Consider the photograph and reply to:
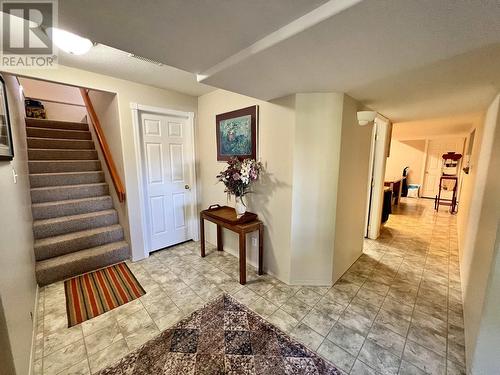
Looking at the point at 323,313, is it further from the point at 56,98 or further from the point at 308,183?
the point at 56,98

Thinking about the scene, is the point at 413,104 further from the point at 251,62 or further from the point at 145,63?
the point at 145,63

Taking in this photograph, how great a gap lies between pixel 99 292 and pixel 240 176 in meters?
1.98

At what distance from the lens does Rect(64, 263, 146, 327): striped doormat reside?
6.30 feet

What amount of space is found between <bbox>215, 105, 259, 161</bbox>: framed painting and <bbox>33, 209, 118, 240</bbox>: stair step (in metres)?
1.88

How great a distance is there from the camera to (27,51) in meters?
1.73

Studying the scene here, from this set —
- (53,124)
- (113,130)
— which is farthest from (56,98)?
(113,130)

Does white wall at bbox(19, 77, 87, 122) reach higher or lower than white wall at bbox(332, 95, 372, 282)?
higher

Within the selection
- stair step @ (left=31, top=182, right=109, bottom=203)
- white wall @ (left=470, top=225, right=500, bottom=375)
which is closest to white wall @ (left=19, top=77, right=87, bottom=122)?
stair step @ (left=31, top=182, right=109, bottom=203)

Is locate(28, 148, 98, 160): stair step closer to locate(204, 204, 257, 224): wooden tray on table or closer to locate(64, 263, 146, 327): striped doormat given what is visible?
locate(64, 263, 146, 327): striped doormat

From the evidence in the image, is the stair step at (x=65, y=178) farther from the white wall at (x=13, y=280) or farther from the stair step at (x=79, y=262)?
the white wall at (x=13, y=280)

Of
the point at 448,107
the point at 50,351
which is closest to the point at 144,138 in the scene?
the point at 50,351

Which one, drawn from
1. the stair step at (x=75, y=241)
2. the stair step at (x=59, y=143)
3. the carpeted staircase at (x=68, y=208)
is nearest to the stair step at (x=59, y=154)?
the carpeted staircase at (x=68, y=208)

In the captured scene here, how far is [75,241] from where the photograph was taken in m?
2.61

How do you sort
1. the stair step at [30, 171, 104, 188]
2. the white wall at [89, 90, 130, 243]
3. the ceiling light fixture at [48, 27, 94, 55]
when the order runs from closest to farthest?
the ceiling light fixture at [48, 27, 94, 55], the white wall at [89, 90, 130, 243], the stair step at [30, 171, 104, 188]
